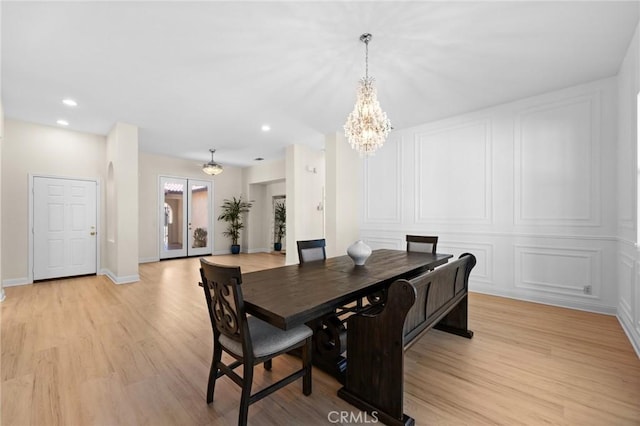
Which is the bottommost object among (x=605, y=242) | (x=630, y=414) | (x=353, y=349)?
(x=630, y=414)

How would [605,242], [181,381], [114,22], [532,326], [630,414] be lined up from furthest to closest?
[605,242], [532,326], [114,22], [181,381], [630,414]

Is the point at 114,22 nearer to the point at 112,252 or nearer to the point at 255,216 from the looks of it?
the point at 112,252

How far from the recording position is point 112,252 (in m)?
5.15

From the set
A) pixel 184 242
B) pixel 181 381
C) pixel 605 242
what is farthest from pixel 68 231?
pixel 605 242

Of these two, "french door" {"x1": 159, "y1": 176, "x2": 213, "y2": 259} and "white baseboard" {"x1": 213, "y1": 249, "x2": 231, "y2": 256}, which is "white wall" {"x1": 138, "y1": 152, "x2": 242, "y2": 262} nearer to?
"french door" {"x1": 159, "y1": 176, "x2": 213, "y2": 259}

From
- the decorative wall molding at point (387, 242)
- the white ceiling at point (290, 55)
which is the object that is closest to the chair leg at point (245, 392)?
the white ceiling at point (290, 55)

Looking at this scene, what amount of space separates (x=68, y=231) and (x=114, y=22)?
4559mm

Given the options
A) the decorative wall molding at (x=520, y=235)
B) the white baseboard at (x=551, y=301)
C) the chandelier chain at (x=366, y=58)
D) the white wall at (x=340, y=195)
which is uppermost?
the chandelier chain at (x=366, y=58)

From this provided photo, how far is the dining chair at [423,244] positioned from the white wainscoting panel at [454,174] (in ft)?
3.74

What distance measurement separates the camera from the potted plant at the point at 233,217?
8578 mm

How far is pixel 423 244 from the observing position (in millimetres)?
3721

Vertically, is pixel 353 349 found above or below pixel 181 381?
above

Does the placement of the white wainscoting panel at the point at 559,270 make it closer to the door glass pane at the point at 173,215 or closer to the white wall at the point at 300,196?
the white wall at the point at 300,196

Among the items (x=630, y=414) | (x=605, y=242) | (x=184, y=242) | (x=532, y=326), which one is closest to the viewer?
(x=630, y=414)
